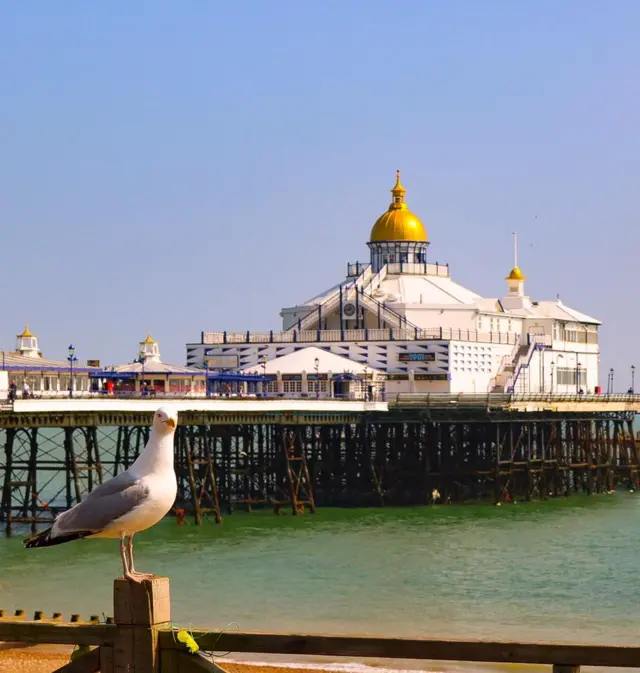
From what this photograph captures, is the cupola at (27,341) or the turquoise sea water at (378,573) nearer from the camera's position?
the turquoise sea water at (378,573)

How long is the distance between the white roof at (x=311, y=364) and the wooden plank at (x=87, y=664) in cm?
6581

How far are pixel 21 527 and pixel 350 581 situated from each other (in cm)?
1602

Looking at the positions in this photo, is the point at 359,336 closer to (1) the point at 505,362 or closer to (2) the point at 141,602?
(1) the point at 505,362

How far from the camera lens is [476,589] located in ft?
133

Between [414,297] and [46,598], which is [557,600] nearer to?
[46,598]

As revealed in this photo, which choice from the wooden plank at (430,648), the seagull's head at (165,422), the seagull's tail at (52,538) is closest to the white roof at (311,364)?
the seagull's tail at (52,538)

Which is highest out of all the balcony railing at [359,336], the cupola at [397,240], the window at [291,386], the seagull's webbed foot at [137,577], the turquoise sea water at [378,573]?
the cupola at [397,240]

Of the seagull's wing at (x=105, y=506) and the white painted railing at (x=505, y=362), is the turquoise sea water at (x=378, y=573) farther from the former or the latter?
the seagull's wing at (x=105, y=506)

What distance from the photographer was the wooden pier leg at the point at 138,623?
33.7ft

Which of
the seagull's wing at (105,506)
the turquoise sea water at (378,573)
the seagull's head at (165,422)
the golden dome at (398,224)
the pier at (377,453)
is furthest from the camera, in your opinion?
the golden dome at (398,224)

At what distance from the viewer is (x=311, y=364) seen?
7738 centimetres

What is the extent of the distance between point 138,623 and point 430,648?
2.01 meters

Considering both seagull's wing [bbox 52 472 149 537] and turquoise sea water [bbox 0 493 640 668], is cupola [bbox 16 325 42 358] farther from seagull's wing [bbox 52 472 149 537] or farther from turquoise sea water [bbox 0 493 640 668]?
seagull's wing [bbox 52 472 149 537]

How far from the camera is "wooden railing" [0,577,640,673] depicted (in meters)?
10.2
